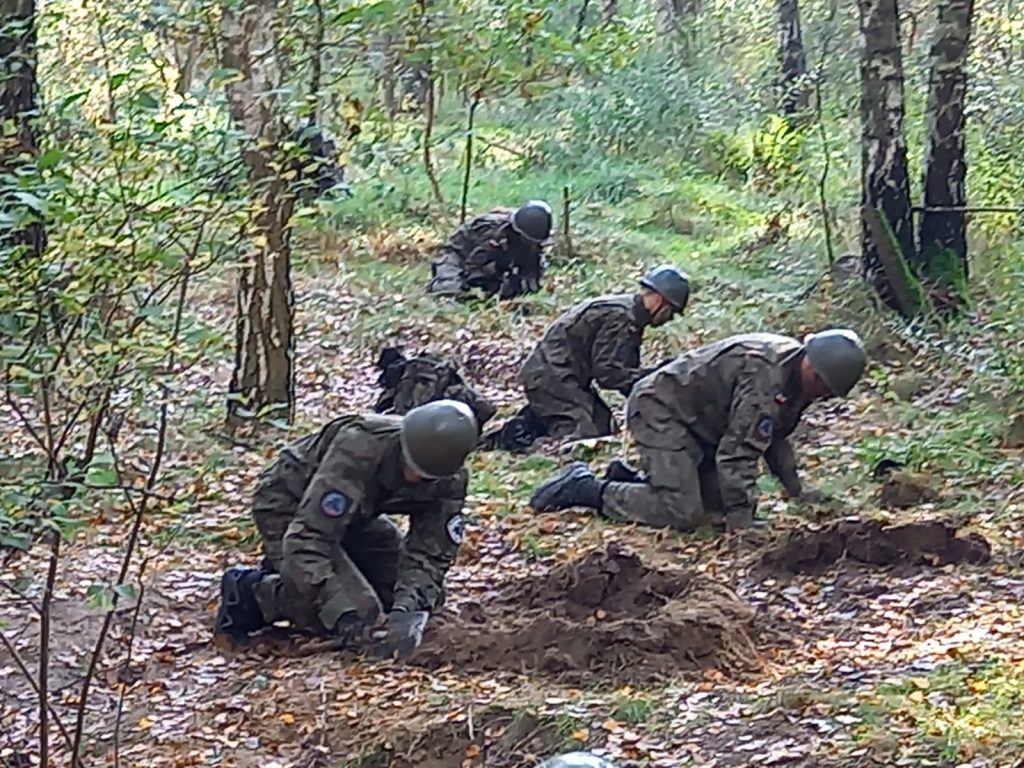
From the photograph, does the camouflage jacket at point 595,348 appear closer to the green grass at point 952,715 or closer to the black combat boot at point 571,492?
the black combat boot at point 571,492

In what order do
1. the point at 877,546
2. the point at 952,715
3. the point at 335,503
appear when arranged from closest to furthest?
the point at 952,715
the point at 335,503
the point at 877,546

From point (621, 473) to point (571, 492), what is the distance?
36 centimetres

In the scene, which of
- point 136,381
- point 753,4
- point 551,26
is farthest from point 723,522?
point 753,4

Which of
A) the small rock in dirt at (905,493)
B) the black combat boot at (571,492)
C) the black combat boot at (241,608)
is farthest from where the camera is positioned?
the black combat boot at (571,492)

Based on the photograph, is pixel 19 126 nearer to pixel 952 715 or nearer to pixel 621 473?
pixel 952 715

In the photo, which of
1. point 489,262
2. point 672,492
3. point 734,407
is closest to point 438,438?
point 734,407

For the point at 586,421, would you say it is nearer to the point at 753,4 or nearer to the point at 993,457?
the point at 993,457

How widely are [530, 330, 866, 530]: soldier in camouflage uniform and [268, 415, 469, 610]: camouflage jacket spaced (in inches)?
77.2

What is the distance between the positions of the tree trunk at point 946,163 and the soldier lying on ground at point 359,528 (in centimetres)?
671

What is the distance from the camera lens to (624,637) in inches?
259

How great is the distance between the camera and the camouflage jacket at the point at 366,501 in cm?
677

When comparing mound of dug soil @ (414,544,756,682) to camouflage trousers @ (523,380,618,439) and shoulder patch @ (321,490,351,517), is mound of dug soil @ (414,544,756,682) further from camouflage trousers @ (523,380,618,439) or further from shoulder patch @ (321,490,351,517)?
camouflage trousers @ (523,380,618,439)

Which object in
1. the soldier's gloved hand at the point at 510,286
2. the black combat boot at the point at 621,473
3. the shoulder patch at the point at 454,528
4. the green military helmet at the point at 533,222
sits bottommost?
the black combat boot at the point at 621,473

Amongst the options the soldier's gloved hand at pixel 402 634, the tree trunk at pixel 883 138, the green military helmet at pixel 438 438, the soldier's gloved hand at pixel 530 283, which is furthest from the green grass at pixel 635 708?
the soldier's gloved hand at pixel 530 283
